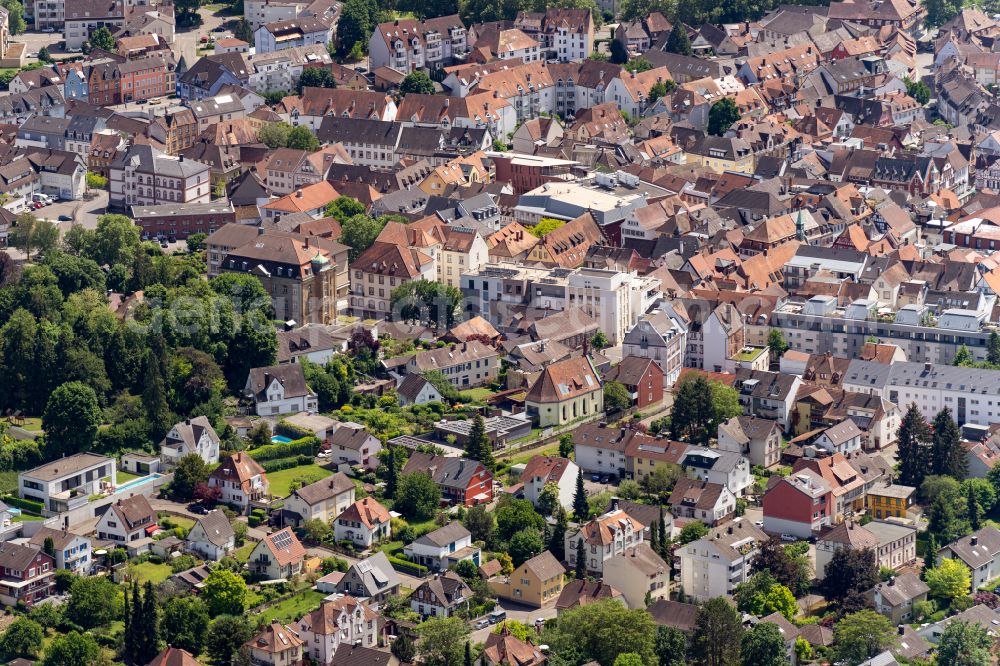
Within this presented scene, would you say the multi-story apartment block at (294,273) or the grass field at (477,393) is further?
the multi-story apartment block at (294,273)

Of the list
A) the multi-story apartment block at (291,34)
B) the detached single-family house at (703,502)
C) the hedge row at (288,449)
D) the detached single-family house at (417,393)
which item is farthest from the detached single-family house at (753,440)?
the multi-story apartment block at (291,34)

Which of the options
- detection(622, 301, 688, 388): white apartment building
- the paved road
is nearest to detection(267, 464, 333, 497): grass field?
detection(622, 301, 688, 388): white apartment building

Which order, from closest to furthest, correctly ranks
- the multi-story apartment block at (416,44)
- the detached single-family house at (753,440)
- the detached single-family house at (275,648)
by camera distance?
1. the detached single-family house at (275,648)
2. the detached single-family house at (753,440)
3. the multi-story apartment block at (416,44)

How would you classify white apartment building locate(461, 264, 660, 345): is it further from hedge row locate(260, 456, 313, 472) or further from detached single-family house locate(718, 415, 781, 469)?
hedge row locate(260, 456, 313, 472)

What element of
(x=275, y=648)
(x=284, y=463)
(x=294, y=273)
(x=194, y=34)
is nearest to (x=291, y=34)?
(x=194, y=34)

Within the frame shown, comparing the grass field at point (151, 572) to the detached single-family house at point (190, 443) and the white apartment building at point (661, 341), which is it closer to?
the detached single-family house at point (190, 443)

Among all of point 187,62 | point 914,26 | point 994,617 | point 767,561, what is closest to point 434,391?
point 767,561

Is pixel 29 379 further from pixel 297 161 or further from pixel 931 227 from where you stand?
pixel 931 227
